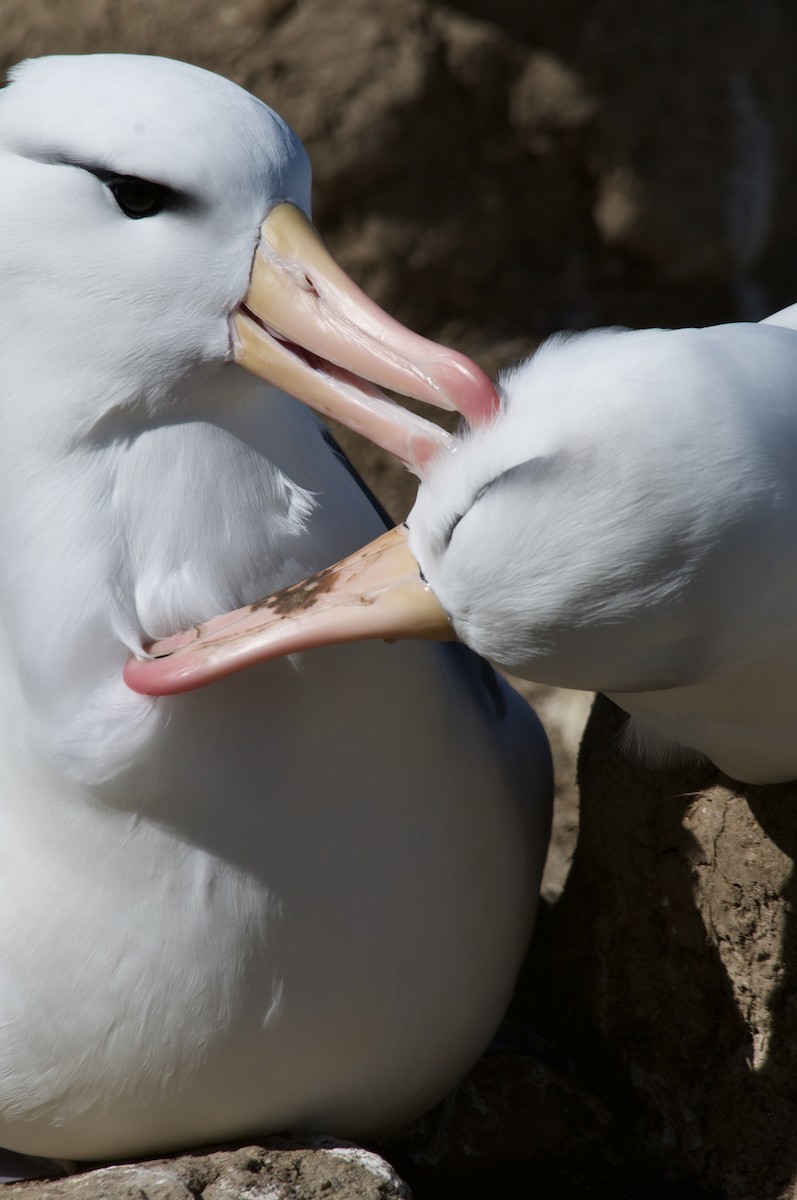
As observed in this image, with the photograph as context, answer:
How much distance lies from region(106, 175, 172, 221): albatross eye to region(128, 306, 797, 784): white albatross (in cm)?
50

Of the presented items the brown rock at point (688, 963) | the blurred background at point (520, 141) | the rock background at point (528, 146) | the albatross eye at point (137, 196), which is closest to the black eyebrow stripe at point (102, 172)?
the albatross eye at point (137, 196)

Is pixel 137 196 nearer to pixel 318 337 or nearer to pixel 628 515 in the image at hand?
pixel 318 337

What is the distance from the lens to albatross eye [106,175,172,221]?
1.85 m

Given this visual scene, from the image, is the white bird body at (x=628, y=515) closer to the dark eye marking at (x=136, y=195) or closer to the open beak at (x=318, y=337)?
the open beak at (x=318, y=337)

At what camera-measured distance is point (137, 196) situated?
1861mm

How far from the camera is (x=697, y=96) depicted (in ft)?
14.0

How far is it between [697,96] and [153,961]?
3160mm

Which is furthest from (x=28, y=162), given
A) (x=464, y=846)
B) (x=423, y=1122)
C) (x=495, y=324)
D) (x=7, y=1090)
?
(x=495, y=324)

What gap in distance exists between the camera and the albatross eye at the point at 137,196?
1.85 m

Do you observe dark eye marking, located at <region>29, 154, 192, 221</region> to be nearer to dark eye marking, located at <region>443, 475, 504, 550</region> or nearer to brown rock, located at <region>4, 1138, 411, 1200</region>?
dark eye marking, located at <region>443, 475, 504, 550</region>

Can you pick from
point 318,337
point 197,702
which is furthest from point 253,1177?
point 318,337

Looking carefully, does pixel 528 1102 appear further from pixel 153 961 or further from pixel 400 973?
pixel 153 961

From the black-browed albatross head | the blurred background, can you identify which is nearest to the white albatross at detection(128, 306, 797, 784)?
the black-browed albatross head

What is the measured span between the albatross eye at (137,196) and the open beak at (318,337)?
13cm
